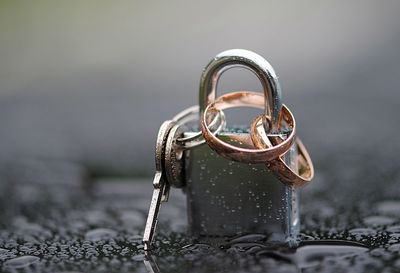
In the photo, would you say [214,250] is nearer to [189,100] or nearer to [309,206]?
[309,206]

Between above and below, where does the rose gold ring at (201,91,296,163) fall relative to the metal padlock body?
above

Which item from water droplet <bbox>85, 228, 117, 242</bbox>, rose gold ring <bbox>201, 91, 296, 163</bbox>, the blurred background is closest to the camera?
rose gold ring <bbox>201, 91, 296, 163</bbox>

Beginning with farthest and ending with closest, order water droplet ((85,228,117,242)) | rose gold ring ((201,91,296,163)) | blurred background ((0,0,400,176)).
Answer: blurred background ((0,0,400,176)) → water droplet ((85,228,117,242)) → rose gold ring ((201,91,296,163))

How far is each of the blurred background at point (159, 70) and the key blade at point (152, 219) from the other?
75 centimetres

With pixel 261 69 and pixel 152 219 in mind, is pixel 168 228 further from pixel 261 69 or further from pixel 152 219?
pixel 261 69

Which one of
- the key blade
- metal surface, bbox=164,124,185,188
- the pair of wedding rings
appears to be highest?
the pair of wedding rings

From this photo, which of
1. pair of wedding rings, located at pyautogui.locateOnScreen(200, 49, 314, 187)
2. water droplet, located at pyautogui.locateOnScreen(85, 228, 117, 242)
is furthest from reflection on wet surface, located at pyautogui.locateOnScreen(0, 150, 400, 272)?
pair of wedding rings, located at pyautogui.locateOnScreen(200, 49, 314, 187)

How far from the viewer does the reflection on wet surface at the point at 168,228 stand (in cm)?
84

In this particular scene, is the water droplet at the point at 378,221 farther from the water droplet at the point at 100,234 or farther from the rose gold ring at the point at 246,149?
the water droplet at the point at 100,234

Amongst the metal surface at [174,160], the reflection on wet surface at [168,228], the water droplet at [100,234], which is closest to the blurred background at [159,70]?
the reflection on wet surface at [168,228]

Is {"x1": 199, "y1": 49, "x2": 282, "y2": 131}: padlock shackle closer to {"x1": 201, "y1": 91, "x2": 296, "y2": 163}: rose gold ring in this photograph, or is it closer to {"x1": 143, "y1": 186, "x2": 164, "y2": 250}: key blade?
{"x1": 201, "y1": 91, "x2": 296, "y2": 163}: rose gold ring

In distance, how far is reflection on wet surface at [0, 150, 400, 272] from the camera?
33.0 inches

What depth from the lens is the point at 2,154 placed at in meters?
1.87

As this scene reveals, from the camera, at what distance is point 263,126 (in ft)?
2.84
